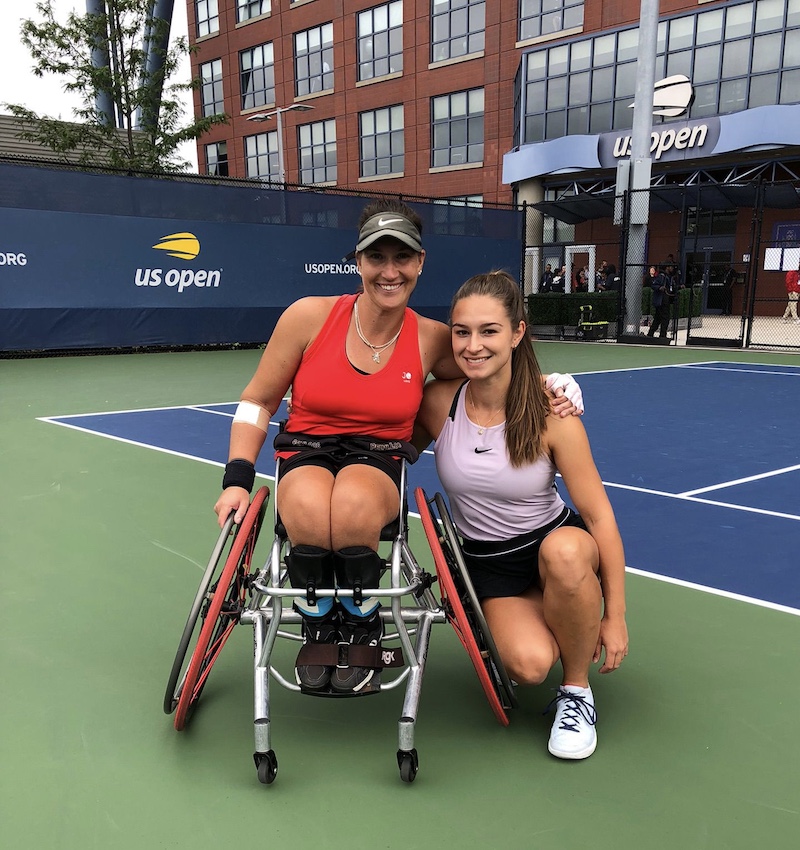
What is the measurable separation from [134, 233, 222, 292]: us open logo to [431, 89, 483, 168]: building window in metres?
17.1

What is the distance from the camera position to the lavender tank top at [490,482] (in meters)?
2.42

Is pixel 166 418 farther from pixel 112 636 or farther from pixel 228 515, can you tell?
pixel 228 515

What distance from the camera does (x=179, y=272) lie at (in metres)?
13.5

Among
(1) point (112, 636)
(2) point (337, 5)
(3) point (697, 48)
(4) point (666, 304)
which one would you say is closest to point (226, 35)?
(2) point (337, 5)

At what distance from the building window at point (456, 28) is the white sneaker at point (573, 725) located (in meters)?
28.9

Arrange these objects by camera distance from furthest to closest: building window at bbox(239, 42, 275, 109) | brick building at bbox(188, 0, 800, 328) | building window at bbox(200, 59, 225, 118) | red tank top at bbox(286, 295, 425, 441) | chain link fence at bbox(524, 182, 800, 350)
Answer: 1. building window at bbox(200, 59, 225, 118)
2. building window at bbox(239, 42, 275, 109)
3. brick building at bbox(188, 0, 800, 328)
4. chain link fence at bbox(524, 182, 800, 350)
5. red tank top at bbox(286, 295, 425, 441)

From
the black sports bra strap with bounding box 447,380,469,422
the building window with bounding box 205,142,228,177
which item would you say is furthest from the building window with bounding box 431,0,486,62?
the black sports bra strap with bounding box 447,380,469,422

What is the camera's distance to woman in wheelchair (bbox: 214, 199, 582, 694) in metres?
2.14

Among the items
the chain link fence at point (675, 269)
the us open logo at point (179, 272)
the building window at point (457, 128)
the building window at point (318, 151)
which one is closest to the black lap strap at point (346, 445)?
the us open logo at point (179, 272)

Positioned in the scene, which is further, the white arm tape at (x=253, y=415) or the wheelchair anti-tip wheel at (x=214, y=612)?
the white arm tape at (x=253, y=415)

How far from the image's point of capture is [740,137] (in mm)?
22234

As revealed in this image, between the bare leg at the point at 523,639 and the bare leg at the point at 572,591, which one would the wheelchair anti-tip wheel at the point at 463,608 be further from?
the bare leg at the point at 572,591

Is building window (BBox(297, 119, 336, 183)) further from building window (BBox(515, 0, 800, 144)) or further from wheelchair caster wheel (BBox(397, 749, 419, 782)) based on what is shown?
wheelchair caster wheel (BBox(397, 749, 419, 782))

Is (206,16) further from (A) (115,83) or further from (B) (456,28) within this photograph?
(A) (115,83)
